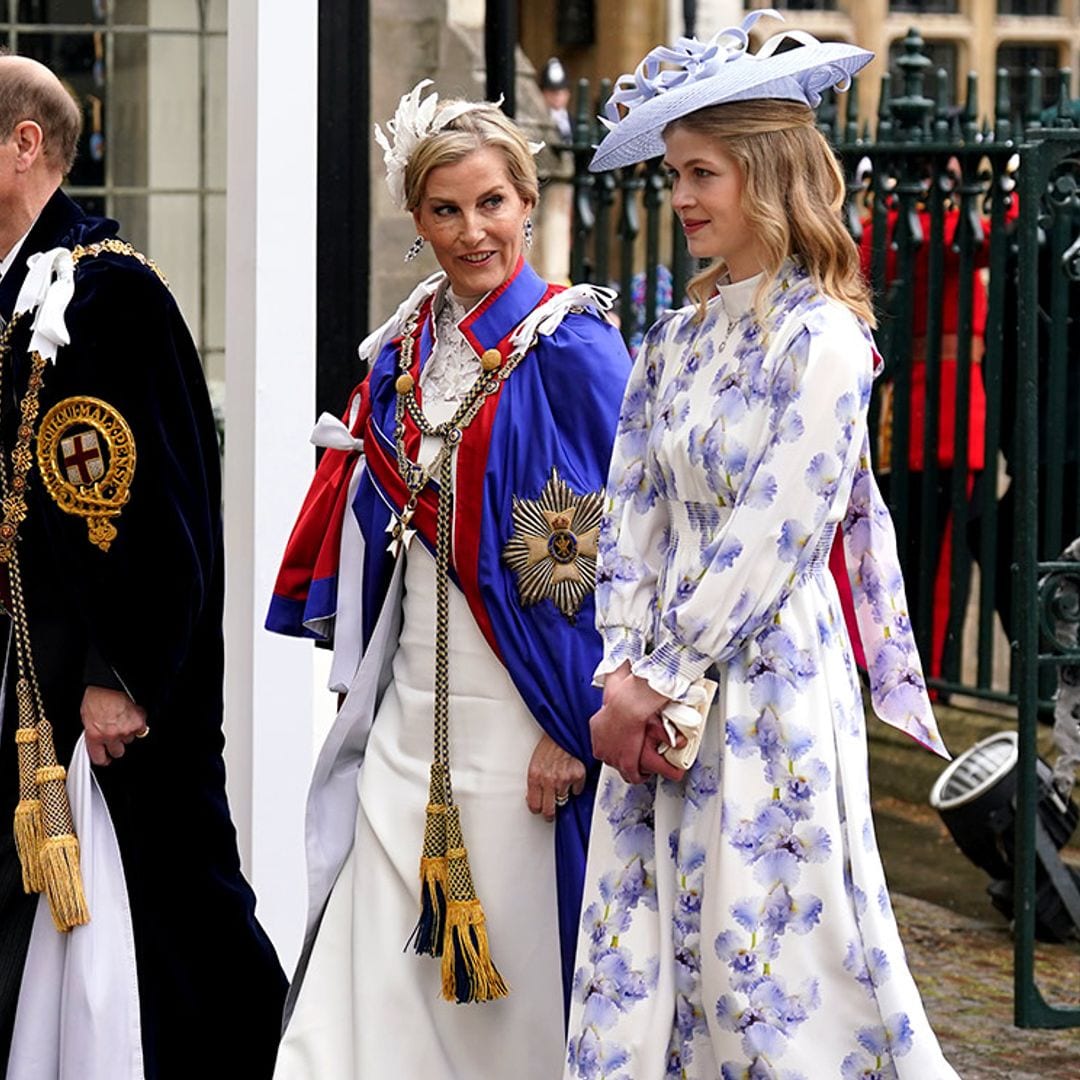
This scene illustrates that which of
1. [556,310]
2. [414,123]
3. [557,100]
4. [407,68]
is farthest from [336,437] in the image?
[557,100]

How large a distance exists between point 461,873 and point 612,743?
659mm

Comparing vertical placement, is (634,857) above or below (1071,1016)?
above

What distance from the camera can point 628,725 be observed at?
3.69 meters

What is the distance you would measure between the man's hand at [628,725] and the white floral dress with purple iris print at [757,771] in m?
0.03

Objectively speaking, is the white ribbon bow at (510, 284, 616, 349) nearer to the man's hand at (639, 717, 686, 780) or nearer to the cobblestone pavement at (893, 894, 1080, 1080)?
the man's hand at (639, 717, 686, 780)

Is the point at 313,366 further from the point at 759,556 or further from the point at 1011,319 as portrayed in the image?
the point at 1011,319

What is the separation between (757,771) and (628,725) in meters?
0.19

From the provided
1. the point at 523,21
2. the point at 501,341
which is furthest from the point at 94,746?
the point at 523,21

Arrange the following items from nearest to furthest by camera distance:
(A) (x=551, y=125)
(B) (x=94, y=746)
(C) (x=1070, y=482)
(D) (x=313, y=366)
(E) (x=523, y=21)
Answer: (B) (x=94, y=746)
(D) (x=313, y=366)
(C) (x=1070, y=482)
(A) (x=551, y=125)
(E) (x=523, y=21)

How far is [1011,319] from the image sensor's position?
24.2ft

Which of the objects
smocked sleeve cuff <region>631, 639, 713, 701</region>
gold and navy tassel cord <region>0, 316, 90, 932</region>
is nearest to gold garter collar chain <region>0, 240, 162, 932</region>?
gold and navy tassel cord <region>0, 316, 90, 932</region>

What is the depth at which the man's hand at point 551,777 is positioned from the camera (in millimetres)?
4262

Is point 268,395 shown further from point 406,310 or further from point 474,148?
point 474,148

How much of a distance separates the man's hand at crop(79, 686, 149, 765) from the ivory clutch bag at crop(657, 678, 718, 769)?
1009 mm
